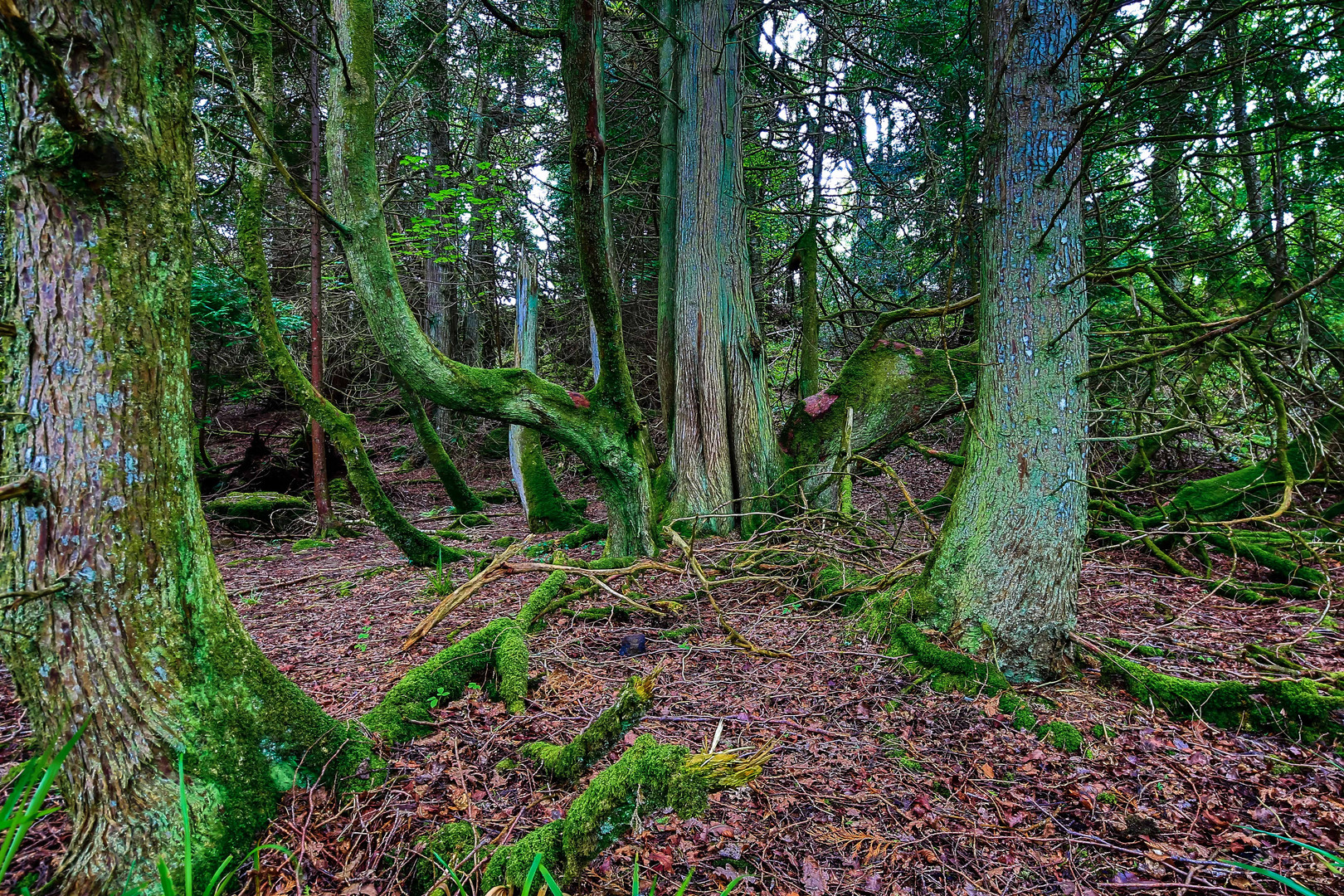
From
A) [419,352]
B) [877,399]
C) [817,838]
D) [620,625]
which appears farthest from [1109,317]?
[419,352]

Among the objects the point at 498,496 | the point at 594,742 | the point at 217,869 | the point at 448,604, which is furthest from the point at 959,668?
the point at 498,496

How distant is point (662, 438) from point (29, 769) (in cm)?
870

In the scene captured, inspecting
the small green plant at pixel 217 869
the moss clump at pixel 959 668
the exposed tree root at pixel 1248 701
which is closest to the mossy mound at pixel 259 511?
the small green plant at pixel 217 869

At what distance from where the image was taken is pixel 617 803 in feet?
5.69

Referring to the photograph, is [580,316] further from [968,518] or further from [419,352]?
[968,518]

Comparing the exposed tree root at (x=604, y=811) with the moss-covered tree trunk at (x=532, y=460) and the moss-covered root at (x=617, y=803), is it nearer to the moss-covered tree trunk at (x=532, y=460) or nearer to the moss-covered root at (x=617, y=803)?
the moss-covered root at (x=617, y=803)

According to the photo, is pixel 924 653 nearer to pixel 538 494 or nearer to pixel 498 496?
pixel 538 494

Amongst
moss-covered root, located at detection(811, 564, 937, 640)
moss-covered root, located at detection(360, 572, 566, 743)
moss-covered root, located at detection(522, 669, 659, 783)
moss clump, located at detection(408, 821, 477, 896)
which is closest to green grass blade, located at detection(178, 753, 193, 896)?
moss clump, located at detection(408, 821, 477, 896)

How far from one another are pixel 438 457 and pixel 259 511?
2.42 meters

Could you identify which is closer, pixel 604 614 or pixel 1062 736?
pixel 1062 736

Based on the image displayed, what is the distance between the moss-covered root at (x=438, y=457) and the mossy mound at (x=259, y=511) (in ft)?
6.01

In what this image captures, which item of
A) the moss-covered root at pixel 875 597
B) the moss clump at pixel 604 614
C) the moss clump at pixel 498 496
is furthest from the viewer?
the moss clump at pixel 498 496

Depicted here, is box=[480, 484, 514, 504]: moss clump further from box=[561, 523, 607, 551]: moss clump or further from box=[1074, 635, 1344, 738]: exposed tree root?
box=[1074, 635, 1344, 738]: exposed tree root

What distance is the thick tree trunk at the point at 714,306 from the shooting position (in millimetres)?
6305
